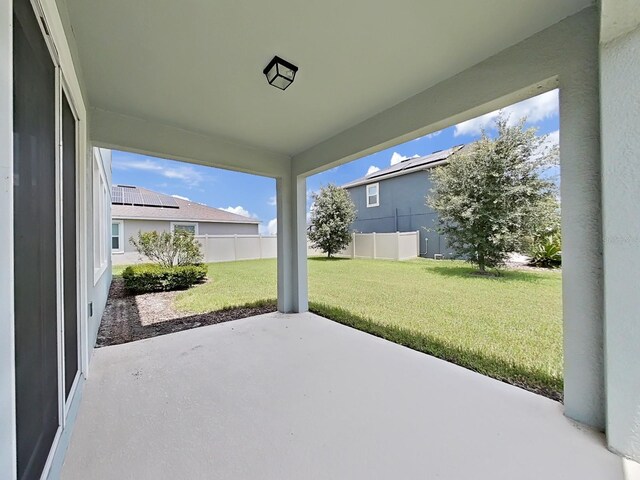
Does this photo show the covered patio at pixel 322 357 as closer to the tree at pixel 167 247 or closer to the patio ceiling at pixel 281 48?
the patio ceiling at pixel 281 48

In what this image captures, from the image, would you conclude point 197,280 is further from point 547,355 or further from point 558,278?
point 558,278

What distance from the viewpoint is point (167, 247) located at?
7906 mm

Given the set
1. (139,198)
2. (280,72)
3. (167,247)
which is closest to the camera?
(280,72)

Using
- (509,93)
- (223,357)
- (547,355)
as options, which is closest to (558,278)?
(547,355)

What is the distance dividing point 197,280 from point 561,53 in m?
8.24

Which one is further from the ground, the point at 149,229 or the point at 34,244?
the point at 149,229

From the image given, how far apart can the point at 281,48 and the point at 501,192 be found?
7626 millimetres

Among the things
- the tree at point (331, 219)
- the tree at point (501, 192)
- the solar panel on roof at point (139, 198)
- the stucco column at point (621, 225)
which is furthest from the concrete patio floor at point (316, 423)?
the solar panel on roof at point (139, 198)

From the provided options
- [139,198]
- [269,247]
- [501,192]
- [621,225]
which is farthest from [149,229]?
[621,225]

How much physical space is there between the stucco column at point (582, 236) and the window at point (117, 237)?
1332 centimetres

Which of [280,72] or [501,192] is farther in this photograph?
[501,192]

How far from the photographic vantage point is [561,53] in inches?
72.1

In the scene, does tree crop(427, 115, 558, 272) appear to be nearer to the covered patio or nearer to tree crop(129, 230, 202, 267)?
the covered patio

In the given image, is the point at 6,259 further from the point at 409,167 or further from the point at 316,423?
the point at 409,167
